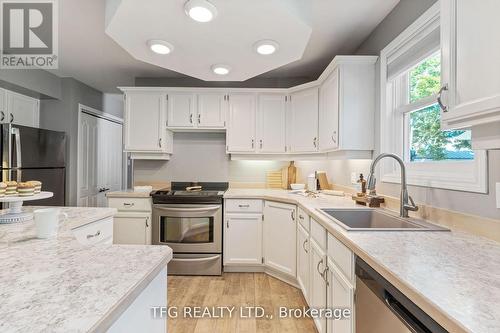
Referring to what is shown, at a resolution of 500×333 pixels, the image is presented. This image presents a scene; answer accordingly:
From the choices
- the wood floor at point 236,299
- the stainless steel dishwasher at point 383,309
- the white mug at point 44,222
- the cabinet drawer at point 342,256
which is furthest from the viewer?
the wood floor at point 236,299

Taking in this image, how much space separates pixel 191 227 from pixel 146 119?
1467mm

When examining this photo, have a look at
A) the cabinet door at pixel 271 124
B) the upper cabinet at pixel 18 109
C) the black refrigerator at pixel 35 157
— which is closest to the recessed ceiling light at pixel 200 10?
the cabinet door at pixel 271 124

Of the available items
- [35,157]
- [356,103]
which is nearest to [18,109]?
[35,157]

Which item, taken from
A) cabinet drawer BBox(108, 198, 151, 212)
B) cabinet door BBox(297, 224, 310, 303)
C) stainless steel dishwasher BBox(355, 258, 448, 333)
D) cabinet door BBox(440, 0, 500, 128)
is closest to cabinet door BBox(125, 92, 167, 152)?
cabinet drawer BBox(108, 198, 151, 212)

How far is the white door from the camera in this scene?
4008 millimetres

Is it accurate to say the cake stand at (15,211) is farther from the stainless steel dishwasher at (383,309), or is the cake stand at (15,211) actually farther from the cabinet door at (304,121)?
the cabinet door at (304,121)

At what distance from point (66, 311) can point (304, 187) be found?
2875 mm

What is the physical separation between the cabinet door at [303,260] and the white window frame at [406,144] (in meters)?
0.81

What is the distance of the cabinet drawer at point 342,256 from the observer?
3.99 ft

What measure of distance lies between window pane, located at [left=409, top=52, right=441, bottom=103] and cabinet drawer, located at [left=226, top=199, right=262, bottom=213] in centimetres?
175

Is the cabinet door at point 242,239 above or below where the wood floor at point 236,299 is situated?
above

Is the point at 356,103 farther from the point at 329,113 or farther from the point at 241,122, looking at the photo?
the point at 241,122

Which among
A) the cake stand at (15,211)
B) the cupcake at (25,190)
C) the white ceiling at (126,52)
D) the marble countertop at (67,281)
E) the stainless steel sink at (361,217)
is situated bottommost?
the stainless steel sink at (361,217)

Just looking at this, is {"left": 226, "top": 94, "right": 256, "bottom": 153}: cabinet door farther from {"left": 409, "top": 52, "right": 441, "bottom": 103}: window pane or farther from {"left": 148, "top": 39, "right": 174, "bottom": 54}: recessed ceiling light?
{"left": 409, "top": 52, "right": 441, "bottom": 103}: window pane
